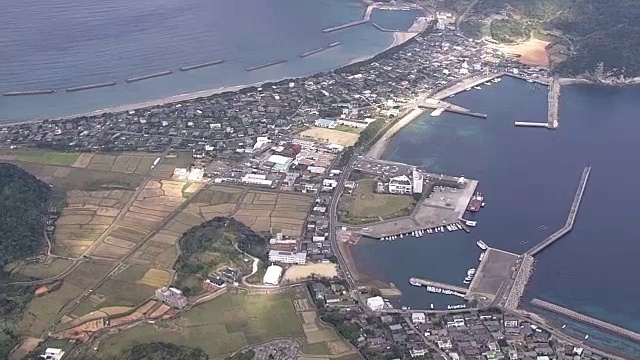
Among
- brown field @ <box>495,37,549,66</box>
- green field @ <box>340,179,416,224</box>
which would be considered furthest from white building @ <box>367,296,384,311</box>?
brown field @ <box>495,37,549,66</box>

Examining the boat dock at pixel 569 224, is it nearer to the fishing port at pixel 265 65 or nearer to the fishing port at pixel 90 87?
the fishing port at pixel 265 65

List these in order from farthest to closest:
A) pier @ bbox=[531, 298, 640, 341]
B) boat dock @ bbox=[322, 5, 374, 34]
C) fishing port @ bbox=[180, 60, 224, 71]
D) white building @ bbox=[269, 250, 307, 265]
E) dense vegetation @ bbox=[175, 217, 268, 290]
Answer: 1. boat dock @ bbox=[322, 5, 374, 34]
2. fishing port @ bbox=[180, 60, 224, 71]
3. white building @ bbox=[269, 250, 307, 265]
4. dense vegetation @ bbox=[175, 217, 268, 290]
5. pier @ bbox=[531, 298, 640, 341]

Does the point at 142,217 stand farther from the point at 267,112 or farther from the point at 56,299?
the point at 267,112

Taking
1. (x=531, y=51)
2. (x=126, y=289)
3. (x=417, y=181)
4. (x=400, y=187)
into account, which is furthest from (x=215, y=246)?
(x=531, y=51)

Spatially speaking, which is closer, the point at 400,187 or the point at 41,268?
the point at 41,268

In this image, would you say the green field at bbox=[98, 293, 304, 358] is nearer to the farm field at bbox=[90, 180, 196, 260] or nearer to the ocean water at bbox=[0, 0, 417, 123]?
the farm field at bbox=[90, 180, 196, 260]

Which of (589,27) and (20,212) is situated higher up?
(589,27)

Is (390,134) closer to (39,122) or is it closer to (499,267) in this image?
(499,267)

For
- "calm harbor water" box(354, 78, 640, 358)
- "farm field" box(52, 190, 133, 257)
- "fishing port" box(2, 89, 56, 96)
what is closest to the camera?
"calm harbor water" box(354, 78, 640, 358)

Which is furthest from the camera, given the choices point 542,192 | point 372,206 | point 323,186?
point 542,192
